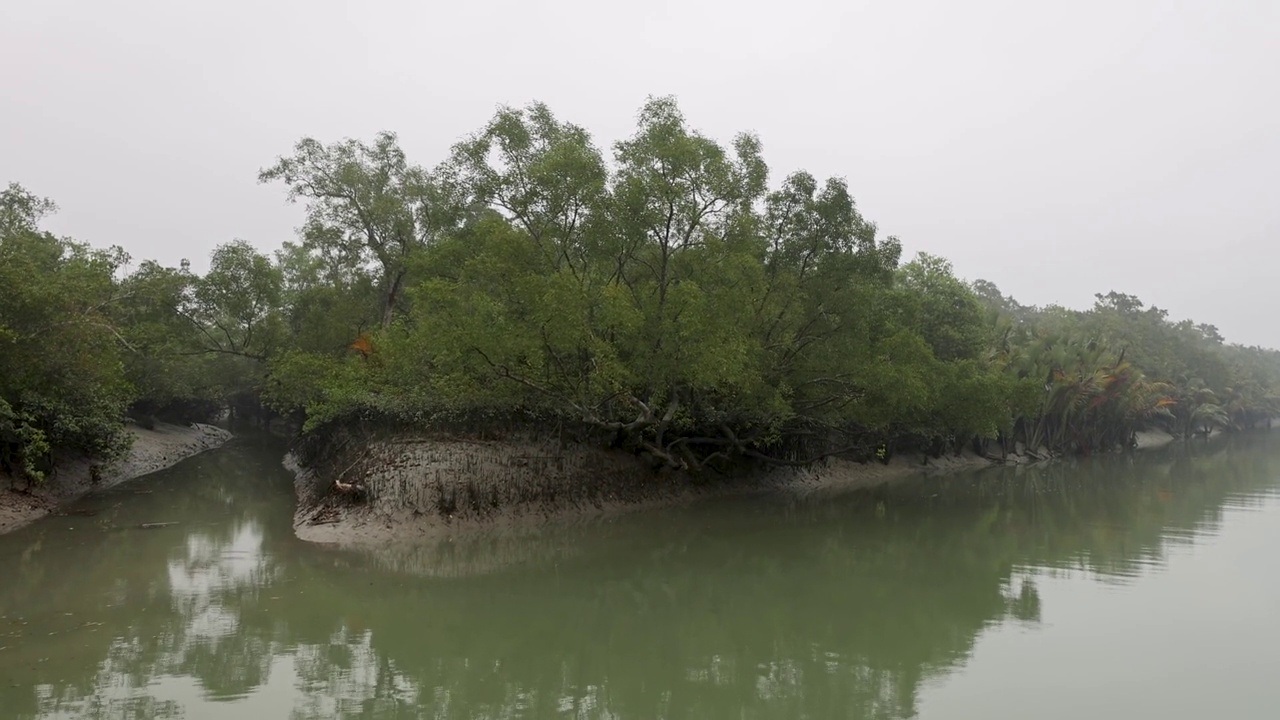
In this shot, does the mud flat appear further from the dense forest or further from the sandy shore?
the sandy shore

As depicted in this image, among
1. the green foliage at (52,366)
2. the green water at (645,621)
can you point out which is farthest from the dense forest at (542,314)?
the green water at (645,621)

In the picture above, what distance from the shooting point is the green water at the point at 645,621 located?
7062 mm

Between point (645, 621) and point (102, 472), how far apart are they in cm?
1707

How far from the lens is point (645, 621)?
966 cm

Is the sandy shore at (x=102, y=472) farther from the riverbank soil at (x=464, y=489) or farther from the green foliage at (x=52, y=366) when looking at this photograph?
the riverbank soil at (x=464, y=489)

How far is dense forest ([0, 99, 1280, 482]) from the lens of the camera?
50.9 feet

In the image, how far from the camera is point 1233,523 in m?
17.9

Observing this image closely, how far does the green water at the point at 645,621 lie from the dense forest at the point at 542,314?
9.66 feet

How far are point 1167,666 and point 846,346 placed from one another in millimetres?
12254

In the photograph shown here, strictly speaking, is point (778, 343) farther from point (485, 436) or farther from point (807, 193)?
point (485, 436)

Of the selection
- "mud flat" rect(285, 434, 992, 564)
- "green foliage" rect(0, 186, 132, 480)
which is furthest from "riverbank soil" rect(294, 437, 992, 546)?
"green foliage" rect(0, 186, 132, 480)

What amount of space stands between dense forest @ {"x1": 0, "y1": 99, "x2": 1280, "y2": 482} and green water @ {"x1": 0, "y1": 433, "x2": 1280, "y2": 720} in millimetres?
2944

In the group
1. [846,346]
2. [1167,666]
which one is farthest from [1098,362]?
[1167,666]

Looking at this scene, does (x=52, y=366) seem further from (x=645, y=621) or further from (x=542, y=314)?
(x=645, y=621)
